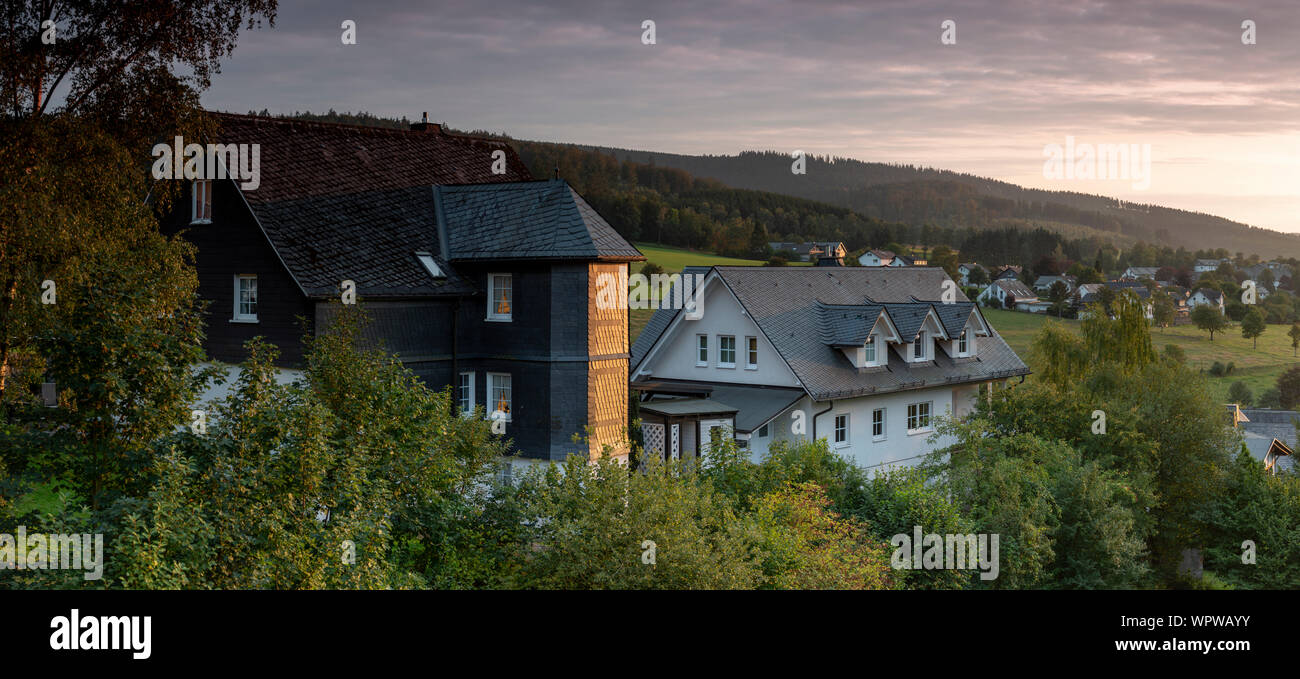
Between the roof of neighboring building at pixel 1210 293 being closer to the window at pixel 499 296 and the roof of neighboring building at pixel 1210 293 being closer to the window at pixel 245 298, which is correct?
the window at pixel 499 296

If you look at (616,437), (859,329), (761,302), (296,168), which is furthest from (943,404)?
(296,168)

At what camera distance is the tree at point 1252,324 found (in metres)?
97.3

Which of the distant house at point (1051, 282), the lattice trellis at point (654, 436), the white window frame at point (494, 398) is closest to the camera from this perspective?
the white window frame at point (494, 398)

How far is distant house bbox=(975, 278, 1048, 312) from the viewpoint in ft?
286

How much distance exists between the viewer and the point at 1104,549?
91.1ft

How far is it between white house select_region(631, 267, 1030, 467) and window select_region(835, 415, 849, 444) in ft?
0.16

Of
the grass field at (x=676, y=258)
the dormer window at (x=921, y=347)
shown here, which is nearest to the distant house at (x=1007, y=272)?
the grass field at (x=676, y=258)

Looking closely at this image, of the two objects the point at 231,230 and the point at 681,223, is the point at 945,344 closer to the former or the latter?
the point at 231,230

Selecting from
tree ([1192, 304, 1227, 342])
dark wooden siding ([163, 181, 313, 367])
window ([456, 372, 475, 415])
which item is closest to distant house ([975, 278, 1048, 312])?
tree ([1192, 304, 1227, 342])

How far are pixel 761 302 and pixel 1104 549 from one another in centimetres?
1652

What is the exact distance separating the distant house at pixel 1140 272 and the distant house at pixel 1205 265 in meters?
4.96

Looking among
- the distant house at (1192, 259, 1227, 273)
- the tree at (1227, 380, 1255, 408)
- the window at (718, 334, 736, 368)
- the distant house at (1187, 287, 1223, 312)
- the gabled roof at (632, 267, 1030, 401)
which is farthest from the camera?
the distant house at (1192, 259, 1227, 273)

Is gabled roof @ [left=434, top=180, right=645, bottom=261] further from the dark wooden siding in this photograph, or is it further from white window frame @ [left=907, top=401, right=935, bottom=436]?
white window frame @ [left=907, top=401, right=935, bottom=436]

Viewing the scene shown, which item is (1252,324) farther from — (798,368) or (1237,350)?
(798,368)
